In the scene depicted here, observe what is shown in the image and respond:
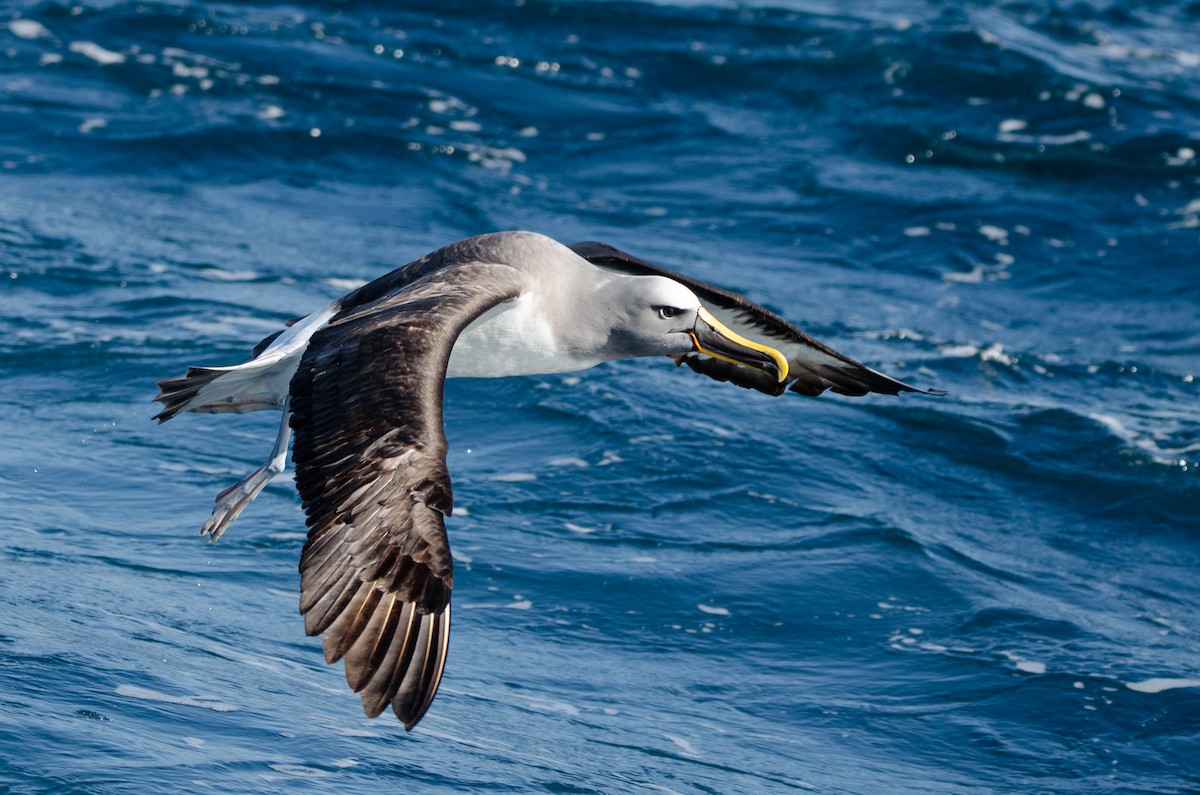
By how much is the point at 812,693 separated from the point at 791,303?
21.8 feet

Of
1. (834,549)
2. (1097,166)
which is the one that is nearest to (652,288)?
(834,549)

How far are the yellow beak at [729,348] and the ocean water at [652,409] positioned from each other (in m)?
1.91

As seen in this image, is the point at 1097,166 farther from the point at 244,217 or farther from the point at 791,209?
the point at 244,217

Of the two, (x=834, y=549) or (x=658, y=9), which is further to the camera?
(x=658, y=9)

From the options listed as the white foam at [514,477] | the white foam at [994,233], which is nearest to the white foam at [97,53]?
the white foam at [994,233]

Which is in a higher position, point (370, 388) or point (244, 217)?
point (370, 388)

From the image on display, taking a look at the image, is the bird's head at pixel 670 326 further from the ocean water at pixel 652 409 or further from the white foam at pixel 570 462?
the white foam at pixel 570 462

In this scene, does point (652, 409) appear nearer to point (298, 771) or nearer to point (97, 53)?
point (298, 771)

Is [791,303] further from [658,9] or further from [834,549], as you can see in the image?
[658,9]

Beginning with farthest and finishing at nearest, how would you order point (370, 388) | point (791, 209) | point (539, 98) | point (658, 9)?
point (658, 9), point (539, 98), point (791, 209), point (370, 388)

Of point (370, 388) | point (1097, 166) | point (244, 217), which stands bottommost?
point (244, 217)

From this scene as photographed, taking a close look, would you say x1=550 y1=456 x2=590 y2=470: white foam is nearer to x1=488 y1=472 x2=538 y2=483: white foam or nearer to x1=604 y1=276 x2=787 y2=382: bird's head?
x1=488 y1=472 x2=538 y2=483: white foam

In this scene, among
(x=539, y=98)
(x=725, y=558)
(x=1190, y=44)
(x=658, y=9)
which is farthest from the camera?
(x=1190, y=44)

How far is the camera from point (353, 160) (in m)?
18.1
